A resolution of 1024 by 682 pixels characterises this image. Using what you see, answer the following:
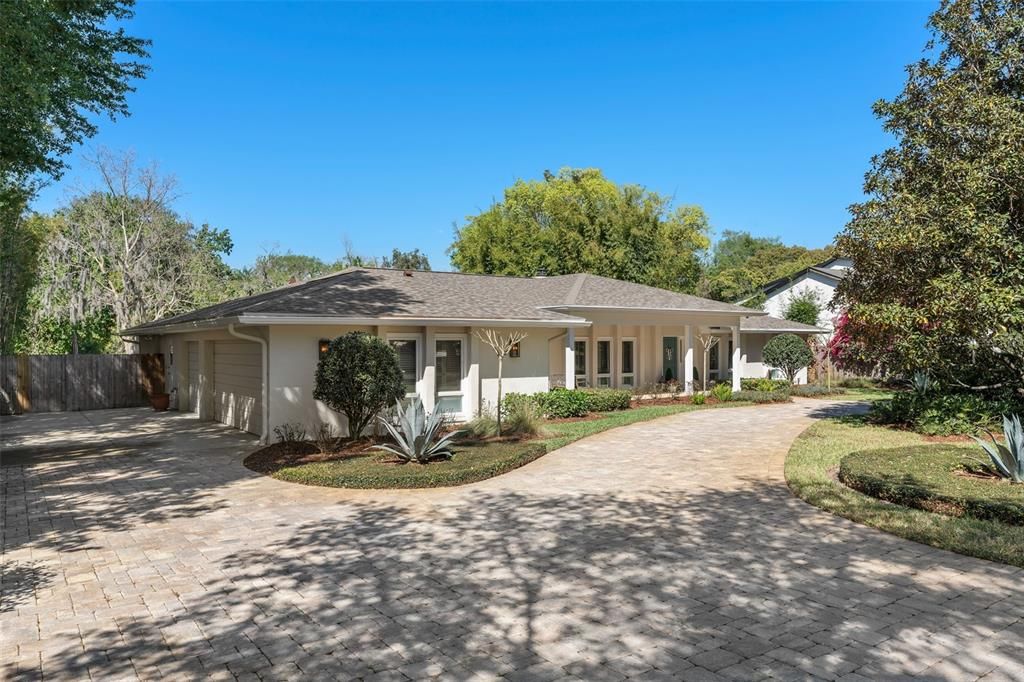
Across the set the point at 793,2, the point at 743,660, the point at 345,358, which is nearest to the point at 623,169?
the point at 793,2

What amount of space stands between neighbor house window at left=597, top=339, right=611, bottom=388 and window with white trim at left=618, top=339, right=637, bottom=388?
0.74 metres

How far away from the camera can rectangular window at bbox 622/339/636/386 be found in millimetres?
23281

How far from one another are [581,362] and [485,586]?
56.1 feet

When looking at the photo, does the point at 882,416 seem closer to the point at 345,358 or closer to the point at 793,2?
the point at 793,2

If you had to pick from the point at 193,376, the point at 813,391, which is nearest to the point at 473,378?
the point at 193,376

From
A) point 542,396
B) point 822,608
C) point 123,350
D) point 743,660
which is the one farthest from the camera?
point 123,350

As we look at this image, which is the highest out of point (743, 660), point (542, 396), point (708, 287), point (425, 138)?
point (425, 138)

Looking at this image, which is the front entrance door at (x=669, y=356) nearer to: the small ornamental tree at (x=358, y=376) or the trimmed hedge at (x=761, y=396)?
the trimmed hedge at (x=761, y=396)

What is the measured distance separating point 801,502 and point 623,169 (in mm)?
38056

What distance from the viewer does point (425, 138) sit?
24469mm

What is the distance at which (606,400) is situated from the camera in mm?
17891

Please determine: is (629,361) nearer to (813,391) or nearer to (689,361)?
(689,361)

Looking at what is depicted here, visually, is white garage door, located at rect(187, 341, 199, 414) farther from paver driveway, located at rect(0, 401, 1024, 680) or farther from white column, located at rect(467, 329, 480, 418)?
paver driveway, located at rect(0, 401, 1024, 680)

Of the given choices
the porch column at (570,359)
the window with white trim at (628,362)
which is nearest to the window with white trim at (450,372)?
the porch column at (570,359)
